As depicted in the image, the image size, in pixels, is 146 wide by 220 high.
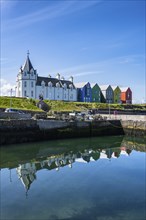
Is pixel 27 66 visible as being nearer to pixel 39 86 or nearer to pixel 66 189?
pixel 39 86

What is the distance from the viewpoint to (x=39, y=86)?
209 feet

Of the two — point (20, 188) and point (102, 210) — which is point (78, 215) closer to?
point (102, 210)

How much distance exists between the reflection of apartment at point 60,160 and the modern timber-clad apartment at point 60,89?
40.4 meters

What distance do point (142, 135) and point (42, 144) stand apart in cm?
1341

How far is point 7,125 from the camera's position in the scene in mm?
25078

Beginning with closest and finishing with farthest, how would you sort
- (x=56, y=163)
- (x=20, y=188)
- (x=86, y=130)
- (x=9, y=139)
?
1. (x=20, y=188)
2. (x=56, y=163)
3. (x=9, y=139)
4. (x=86, y=130)

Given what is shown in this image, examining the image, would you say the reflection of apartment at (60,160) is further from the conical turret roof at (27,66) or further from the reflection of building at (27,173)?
the conical turret roof at (27,66)

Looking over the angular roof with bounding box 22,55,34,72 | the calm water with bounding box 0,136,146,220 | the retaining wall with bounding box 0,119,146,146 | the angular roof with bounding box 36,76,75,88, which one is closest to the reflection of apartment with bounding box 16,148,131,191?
the calm water with bounding box 0,136,146,220

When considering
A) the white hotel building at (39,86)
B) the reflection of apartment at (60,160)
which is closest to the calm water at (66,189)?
the reflection of apartment at (60,160)

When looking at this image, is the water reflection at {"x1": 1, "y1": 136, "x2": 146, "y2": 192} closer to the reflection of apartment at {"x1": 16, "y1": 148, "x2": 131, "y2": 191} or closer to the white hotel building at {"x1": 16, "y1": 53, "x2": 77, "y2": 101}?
the reflection of apartment at {"x1": 16, "y1": 148, "x2": 131, "y2": 191}

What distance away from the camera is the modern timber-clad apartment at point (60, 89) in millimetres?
62250

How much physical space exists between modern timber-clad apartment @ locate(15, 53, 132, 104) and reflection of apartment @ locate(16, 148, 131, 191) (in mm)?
40383

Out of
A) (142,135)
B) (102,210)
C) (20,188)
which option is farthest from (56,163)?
(142,135)

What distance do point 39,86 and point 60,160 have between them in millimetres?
44912
